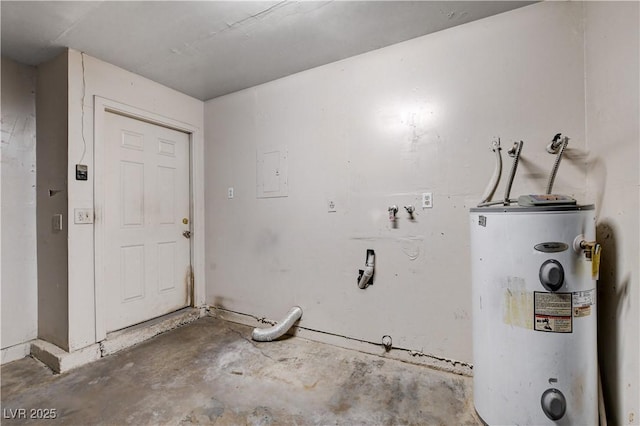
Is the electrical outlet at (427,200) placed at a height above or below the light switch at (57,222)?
above

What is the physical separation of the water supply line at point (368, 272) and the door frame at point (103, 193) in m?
1.94

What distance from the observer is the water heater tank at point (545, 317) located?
3.98 ft

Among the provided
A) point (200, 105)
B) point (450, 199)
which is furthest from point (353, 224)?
point (200, 105)

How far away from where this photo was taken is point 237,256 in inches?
115

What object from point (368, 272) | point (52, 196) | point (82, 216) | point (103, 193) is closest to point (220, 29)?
point (103, 193)

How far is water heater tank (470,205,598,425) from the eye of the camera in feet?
3.98

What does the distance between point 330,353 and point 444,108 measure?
2.09 m

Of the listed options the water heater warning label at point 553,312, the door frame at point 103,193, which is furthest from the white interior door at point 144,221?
the water heater warning label at point 553,312

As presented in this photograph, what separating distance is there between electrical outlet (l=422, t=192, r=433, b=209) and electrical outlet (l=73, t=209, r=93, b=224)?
2639mm

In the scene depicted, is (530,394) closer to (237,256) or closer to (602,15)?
(602,15)

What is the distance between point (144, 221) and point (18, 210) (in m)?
0.89

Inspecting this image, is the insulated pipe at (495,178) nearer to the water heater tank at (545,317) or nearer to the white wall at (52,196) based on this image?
the water heater tank at (545,317)

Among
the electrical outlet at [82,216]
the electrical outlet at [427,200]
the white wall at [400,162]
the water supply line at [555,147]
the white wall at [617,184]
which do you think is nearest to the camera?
the white wall at [617,184]

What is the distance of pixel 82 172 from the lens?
2156 millimetres
